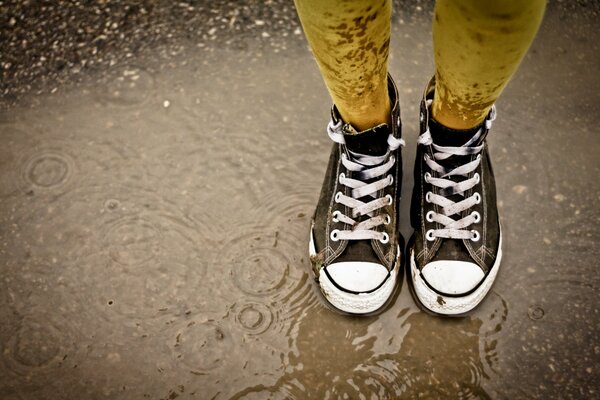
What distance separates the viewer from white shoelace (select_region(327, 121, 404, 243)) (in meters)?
1.24

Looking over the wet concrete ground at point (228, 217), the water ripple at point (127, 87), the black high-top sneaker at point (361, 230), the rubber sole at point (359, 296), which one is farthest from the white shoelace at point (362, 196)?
the water ripple at point (127, 87)

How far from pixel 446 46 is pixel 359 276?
0.61 m

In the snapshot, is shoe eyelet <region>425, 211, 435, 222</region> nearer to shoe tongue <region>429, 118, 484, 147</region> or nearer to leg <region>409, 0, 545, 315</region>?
leg <region>409, 0, 545, 315</region>

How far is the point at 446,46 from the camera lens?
88cm

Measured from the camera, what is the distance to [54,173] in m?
1.60

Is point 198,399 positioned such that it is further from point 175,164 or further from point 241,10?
point 241,10

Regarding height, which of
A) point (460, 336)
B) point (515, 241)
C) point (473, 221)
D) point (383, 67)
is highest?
point (383, 67)

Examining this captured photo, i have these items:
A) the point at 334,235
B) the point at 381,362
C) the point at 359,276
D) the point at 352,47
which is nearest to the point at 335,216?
the point at 334,235

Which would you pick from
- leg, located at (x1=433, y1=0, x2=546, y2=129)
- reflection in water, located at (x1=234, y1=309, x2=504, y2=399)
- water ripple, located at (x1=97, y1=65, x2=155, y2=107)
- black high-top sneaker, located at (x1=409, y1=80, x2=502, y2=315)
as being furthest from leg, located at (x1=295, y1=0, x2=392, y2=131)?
water ripple, located at (x1=97, y1=65, x2=155, y2=107)

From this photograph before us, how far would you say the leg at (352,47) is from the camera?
832mm

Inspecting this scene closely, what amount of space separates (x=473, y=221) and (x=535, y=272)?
0.95 feet

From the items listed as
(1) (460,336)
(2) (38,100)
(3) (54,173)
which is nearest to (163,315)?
(3) (54,173)

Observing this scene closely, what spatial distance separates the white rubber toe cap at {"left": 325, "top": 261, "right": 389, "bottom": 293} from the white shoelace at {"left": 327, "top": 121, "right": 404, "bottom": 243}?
0.07 metres

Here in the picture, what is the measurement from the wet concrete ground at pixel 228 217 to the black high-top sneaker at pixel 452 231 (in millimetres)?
102
